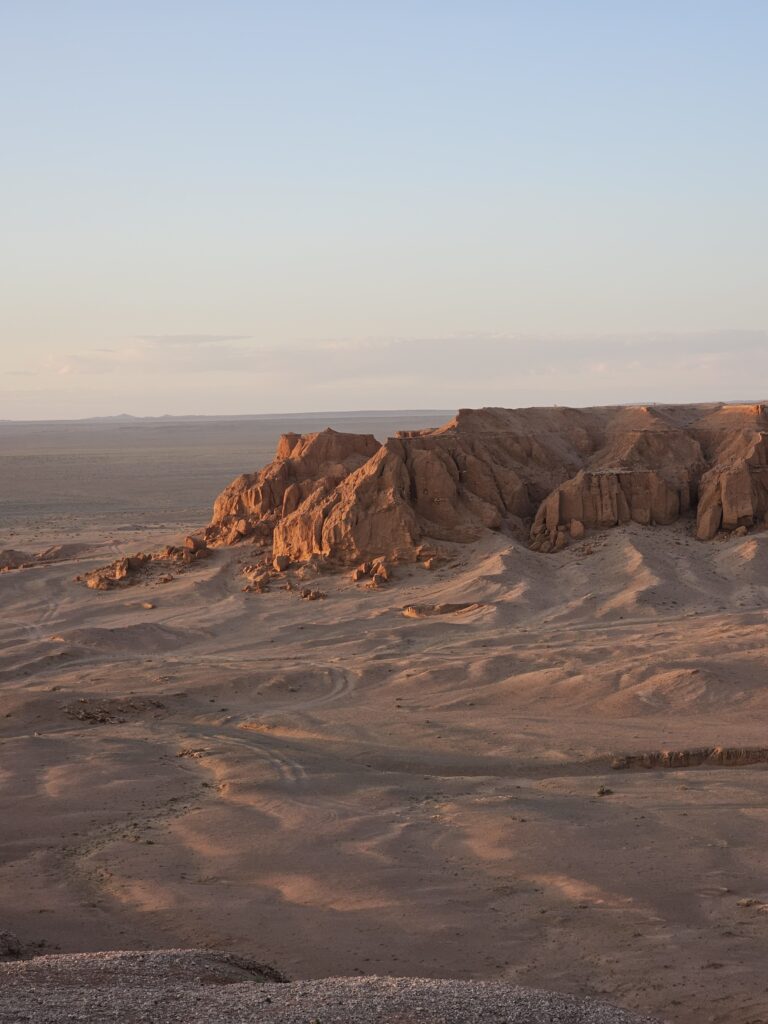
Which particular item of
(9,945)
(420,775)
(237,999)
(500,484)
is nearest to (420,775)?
(420,775)

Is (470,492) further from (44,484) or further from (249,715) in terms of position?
(44,484)

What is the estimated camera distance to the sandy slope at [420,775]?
10.0 metres

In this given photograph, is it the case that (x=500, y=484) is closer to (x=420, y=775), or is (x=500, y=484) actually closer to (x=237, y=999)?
(x=420, y=775)

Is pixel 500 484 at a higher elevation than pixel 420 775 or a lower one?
higher

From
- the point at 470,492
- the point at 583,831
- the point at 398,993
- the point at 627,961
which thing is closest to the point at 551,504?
the point at 470,492

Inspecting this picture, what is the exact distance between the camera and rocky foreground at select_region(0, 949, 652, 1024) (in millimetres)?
7121

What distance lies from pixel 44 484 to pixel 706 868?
2380 inches

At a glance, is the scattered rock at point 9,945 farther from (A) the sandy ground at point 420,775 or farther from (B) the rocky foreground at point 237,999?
(B) the rocky foreground at point 237,999

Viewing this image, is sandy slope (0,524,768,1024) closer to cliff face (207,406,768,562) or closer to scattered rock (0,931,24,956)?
scattered rock (0,931,24,956)

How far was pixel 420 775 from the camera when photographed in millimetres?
15219

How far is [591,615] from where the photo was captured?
2341cm

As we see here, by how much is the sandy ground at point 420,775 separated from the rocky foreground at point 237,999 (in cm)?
146

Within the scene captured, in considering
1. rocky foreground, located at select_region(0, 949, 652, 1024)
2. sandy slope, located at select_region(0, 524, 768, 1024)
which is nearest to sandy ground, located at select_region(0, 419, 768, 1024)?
sandy slope, located at select_region(0, 524, 768, 1024)

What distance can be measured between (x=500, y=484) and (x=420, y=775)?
548 inches
